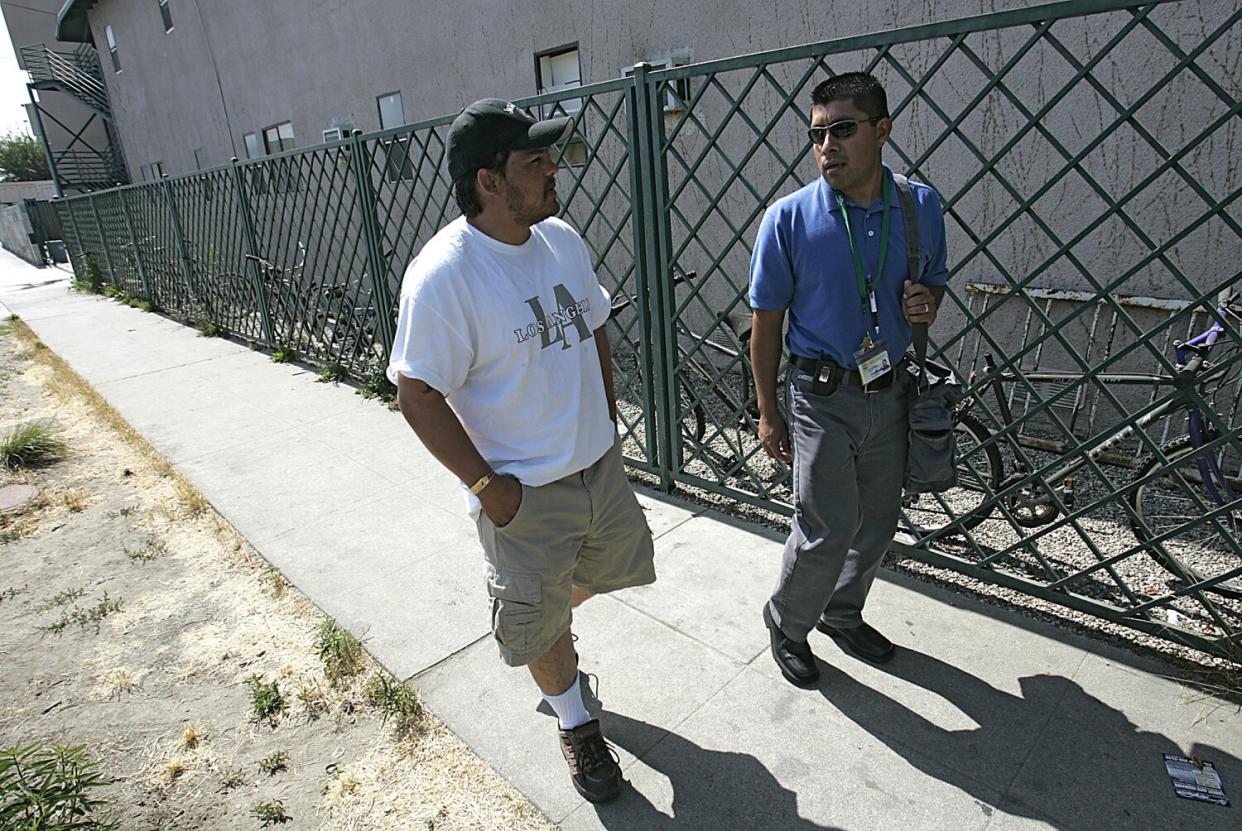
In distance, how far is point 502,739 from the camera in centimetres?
227

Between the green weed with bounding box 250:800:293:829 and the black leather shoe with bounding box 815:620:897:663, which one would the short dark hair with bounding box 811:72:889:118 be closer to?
the black leather shoe with bounding box 815:620:897:663

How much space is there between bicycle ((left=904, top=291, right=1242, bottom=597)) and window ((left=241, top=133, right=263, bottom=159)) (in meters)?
12.1

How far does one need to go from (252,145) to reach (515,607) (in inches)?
499

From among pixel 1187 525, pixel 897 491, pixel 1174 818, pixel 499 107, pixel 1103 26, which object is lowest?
pixel 1174 818

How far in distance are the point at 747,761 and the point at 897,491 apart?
37.4 inches

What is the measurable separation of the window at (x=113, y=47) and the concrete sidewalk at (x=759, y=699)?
60.8 feet

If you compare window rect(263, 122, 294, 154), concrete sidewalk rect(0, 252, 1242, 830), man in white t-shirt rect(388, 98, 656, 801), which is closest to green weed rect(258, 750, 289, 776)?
concrete sidewalk rect(0, 252, 1242, 830)

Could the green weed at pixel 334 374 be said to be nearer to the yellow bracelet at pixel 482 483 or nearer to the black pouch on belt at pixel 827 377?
the yellow bracelet at pixel 482 483

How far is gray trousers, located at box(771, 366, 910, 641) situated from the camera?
2.12m

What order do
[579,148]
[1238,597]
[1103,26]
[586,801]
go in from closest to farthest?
1. [586,801]
2. [1238,597]
3. [1103,26]
4. [579,148]

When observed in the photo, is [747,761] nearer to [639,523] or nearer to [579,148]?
[639,523]

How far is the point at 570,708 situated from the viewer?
206 cm

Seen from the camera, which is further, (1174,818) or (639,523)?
(639,523)

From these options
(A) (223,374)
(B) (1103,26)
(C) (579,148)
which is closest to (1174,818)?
(B) (1103,26)
